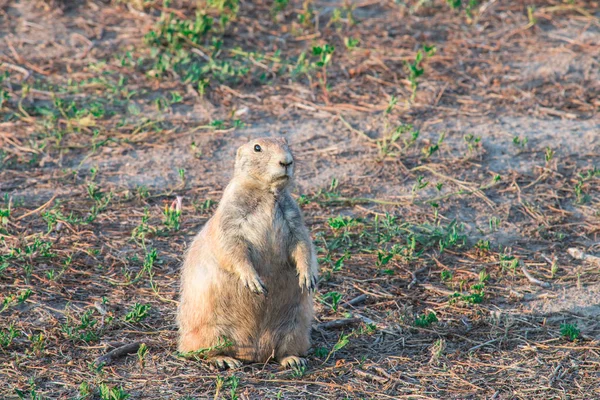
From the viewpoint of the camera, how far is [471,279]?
6.33 m

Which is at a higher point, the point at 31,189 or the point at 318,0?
the point at 318,0

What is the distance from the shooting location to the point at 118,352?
17.4 feet

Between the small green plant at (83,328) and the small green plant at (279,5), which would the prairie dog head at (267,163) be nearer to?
the small green plant at (83,328)

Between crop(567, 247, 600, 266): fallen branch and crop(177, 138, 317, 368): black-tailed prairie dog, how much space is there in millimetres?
2394

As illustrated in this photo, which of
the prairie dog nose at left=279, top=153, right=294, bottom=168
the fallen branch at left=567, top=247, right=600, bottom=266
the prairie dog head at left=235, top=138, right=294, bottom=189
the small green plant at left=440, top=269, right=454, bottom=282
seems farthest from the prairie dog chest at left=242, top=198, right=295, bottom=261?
the fallen branch at left=567, top=247, right=600, bottom=266

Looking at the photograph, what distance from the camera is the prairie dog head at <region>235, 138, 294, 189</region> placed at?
5082 millimetres

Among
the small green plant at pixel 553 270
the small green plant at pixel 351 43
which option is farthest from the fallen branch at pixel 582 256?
the small green plant at pixel 351 43

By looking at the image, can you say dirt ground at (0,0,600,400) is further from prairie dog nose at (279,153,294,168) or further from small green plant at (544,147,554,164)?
prairie dog nose at (279,153,294,168)

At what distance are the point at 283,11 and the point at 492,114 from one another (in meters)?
3.05

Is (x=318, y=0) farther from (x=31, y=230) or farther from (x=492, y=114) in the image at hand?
(x=31, y=230)

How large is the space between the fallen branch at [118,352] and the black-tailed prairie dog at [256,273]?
309 mm

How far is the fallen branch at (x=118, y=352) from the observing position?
523 centimetres

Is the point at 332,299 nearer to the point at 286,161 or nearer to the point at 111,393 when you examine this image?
the point at 286,161

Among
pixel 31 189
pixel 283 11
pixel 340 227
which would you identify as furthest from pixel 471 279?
pixel 283 11
